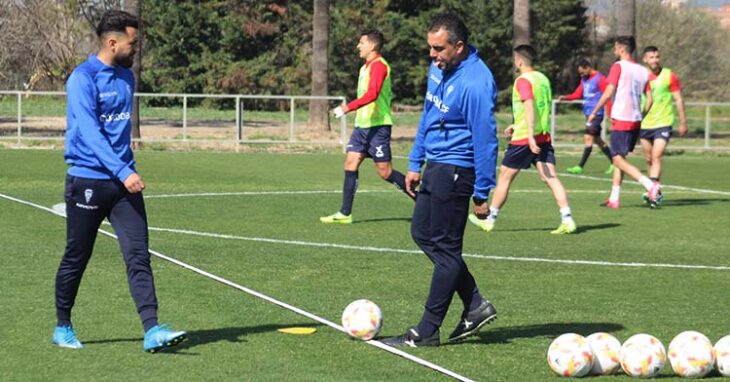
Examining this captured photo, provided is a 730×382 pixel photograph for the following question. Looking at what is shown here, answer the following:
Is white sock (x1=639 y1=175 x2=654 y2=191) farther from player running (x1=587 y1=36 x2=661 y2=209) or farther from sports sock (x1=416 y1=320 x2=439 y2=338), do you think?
sports sock (x1=416 y1=320 x2=439 y2=338)

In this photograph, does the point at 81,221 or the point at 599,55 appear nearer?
the point at 81,221

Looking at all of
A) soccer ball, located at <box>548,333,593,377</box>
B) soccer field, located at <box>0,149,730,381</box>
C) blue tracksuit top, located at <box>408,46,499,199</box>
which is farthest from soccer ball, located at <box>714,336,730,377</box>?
blue tracksuit top, located at <box>408,46,499,199</box>

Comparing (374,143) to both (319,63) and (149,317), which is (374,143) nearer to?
(149,317)

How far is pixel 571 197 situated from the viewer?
66.1 ft

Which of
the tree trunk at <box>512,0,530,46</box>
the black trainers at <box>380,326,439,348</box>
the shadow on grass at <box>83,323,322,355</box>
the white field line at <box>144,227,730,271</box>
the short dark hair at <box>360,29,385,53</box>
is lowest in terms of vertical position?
the white field line at <box>144,227,730,271</box>

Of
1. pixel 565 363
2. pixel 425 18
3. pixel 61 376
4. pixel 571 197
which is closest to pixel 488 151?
pixel 565 363

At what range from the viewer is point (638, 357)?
7.57 metres

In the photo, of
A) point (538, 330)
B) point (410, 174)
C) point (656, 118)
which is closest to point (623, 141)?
point (656, 118)

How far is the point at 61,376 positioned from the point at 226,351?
1134mm

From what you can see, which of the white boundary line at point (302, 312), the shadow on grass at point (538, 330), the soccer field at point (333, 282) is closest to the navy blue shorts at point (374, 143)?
the soccer field at point (333, 282)

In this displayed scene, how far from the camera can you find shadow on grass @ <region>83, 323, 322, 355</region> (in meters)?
8.41

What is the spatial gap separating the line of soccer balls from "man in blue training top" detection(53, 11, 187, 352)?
7.44ft

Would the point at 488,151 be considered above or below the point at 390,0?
below

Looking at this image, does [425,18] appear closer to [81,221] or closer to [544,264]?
[544,264]
